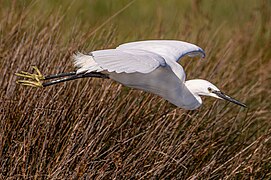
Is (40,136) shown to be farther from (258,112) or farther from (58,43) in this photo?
(258,112)

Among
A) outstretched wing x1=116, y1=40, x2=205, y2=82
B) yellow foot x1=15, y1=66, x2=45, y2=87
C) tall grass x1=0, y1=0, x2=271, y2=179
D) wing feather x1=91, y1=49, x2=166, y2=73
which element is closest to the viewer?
wing feather x1=91, y1=49, x2=166, y2=73

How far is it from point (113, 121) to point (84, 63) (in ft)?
0.95

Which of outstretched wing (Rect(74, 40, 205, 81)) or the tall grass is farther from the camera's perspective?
the tall grass

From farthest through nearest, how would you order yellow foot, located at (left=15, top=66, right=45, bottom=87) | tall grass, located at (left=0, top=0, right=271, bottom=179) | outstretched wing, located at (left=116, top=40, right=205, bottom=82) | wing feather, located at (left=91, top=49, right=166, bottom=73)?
outstretched wing, located at (left=116, top=40, right=205, bottom=82)
yellow foot, located at (left=15, top=66, right=45, bottom=87)
tall grass, located at (left=0, top=0, right=271, bottom=179)
wing feather, located at (left=91, top=49, right=166, bottom=73)

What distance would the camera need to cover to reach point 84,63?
3906 millimetres

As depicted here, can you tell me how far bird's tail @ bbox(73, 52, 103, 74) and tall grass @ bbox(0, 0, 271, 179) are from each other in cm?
14

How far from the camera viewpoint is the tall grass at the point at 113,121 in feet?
11.9

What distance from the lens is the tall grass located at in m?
3.62

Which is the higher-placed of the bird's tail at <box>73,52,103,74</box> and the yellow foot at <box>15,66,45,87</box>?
the bird's tail at <box>73,52,103,74</box>

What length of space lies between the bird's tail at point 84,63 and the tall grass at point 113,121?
14 centimetres

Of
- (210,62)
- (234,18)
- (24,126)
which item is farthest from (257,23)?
(24,126)

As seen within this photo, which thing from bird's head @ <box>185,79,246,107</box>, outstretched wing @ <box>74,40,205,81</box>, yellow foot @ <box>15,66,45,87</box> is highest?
outstretched wing @ <box>74,40,205,81</box>

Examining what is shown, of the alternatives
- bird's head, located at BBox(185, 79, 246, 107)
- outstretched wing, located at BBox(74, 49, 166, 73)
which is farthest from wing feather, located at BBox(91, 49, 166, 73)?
bird's head, located at BBox(185, 79, 246, 107)

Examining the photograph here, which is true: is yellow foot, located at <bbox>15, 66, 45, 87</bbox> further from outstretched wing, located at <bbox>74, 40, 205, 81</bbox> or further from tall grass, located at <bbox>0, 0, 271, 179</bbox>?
outstretched wing, located at <bbox>74, 40, 205, 81</bbox>
